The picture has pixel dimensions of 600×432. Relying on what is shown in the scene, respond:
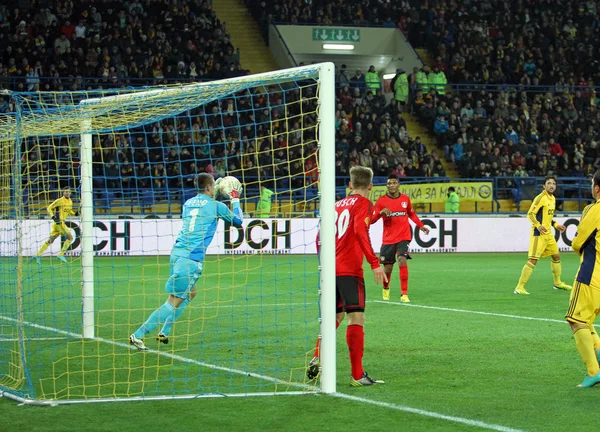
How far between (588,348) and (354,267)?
212 centimetres

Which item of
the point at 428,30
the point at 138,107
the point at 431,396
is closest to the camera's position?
the point at 431,396

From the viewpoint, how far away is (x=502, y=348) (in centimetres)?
1000

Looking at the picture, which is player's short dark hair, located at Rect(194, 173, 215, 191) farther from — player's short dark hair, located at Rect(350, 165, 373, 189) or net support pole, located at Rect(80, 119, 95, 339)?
player's short dark hair, located at Rect(350, 165, 373, 189)

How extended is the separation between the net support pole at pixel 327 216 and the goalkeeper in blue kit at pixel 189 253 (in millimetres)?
2229

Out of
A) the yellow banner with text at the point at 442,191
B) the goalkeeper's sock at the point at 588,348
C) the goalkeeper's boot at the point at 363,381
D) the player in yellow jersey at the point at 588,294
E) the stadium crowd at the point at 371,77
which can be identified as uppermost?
the stadium crowd at the point at 371,77

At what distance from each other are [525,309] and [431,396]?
6.73 metres

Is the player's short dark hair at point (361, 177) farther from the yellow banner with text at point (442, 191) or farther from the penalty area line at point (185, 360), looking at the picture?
the yellow banner with text at point (442, 191)

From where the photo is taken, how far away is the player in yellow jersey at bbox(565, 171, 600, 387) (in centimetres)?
776

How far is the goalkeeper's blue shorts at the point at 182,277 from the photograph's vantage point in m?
9.86

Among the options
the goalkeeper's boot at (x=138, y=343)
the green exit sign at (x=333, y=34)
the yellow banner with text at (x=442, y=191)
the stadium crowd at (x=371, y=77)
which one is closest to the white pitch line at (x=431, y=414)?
the goalkeeper's boot at (x=138, y=343)

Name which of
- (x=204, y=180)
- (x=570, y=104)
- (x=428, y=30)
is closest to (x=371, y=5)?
(x=428, y=30)

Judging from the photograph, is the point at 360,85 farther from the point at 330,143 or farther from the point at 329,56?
the point at 330,143

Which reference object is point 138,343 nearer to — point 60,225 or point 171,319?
point 171,319

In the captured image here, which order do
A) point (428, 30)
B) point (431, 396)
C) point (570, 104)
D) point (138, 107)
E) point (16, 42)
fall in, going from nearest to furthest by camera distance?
1. point (431, 396)
2. point (138, 107)
3. point (16, 42)
4. point (570, 104)
5. point (428, 30)
